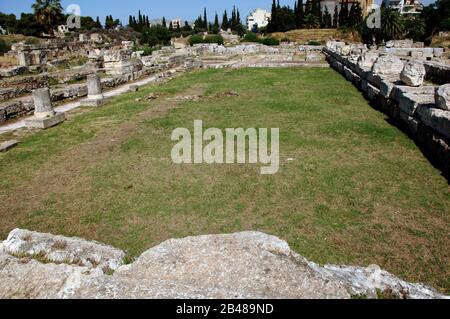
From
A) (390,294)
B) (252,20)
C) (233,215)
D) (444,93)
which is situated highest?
(252,20)

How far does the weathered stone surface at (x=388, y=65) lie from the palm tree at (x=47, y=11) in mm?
51646

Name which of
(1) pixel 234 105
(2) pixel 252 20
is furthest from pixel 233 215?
(2) pixel 252 20

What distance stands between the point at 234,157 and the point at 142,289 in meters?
5.00

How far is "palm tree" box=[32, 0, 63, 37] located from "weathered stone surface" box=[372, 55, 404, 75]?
169 ft

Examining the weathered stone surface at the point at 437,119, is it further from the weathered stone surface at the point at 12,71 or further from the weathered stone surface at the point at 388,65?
the weathered stone surface at the point at 12,71

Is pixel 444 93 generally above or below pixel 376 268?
above

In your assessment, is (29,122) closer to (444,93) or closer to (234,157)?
(234,157)

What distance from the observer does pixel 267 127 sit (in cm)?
945

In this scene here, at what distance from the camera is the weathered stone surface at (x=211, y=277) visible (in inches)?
103

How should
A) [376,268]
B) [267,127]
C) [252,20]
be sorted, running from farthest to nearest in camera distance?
1. [252,20]
2. [267,127]
3. [376,268]

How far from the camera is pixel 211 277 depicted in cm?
281
